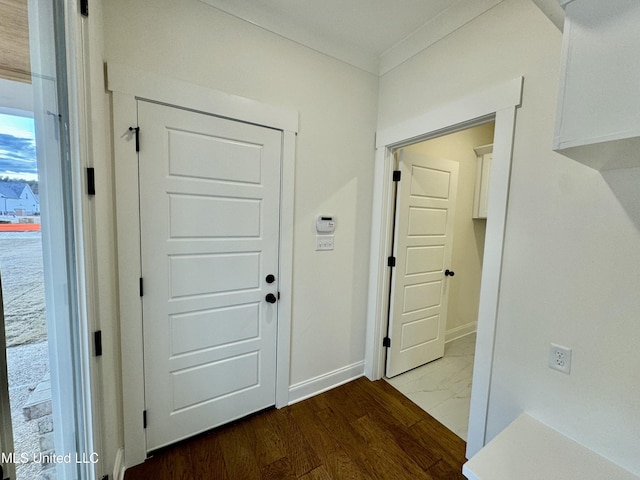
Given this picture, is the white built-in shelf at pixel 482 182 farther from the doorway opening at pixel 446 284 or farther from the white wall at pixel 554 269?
the white wall at pixel 554 269

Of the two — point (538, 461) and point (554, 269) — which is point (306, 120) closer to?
point (554, 269)

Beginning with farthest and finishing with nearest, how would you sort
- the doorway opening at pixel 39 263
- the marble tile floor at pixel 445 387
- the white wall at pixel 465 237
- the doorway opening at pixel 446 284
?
the white wall at pixel 465 237
the doorway opening at pixel 446 284
the marble tile floor at pixel 445 387
the doorway opening at pixel 39 263

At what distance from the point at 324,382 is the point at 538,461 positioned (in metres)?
1.47

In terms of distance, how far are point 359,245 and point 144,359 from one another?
1706 millimetres

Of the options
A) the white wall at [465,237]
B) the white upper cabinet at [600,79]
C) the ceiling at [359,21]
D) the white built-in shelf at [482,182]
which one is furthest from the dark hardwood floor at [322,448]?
the ceiling at [359,21]

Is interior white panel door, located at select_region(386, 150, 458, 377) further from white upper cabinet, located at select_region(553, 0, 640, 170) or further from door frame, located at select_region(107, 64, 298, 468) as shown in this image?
white upper cabinet, located at select_region(553, 0, 640, 170)

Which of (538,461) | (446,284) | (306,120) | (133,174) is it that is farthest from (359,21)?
(538,461)

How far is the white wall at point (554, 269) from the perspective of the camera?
109 centimetres

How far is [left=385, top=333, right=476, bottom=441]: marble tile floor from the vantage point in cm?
199

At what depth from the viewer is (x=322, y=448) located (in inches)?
66.5

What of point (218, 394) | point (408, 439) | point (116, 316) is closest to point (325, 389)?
point (408, 439)

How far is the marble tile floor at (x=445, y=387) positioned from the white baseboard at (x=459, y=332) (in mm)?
212

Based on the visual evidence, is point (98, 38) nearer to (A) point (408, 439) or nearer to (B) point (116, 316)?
(B) point (116, 316)

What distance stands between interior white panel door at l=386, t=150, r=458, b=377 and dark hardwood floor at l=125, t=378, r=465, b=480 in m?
0.58
